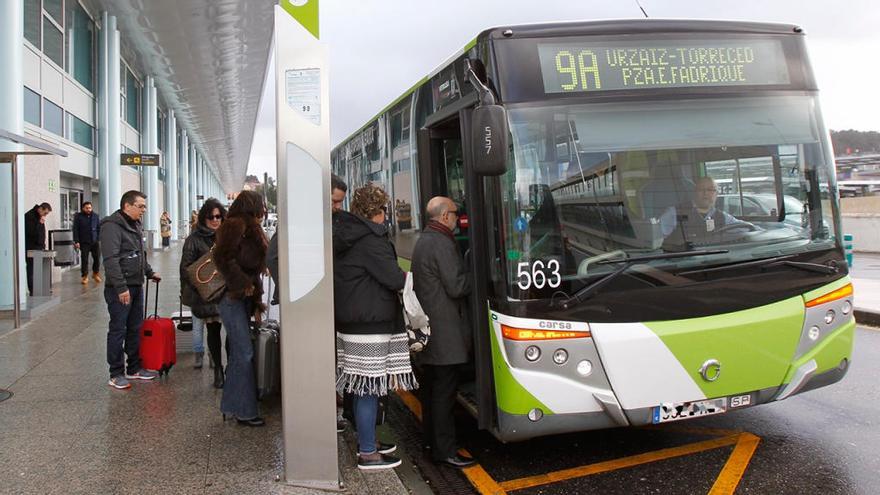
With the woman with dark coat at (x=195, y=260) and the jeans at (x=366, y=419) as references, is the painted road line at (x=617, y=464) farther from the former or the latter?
the woman with dark coat at (x=195, y=260)

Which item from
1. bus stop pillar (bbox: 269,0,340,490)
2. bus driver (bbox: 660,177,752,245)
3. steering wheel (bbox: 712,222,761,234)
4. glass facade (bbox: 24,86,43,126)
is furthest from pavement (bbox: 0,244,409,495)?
glass facade (bbox: 24,86,43,126)

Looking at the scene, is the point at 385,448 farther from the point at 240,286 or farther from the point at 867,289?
the point at 867,289

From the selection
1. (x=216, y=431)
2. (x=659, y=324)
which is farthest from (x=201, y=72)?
(x=659, y=324)

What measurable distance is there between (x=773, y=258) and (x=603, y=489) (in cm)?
172

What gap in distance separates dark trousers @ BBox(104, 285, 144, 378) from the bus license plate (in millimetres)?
4516

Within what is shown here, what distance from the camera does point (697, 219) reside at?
402 cm

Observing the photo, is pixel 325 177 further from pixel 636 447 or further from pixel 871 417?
pixel 871 417

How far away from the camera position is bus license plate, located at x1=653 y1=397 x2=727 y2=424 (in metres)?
3.89

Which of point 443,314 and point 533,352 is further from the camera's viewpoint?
point 443,314

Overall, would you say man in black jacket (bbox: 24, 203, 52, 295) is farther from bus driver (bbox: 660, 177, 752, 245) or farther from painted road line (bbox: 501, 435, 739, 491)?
bus driver (bbox: 660, 177, 752, 245)

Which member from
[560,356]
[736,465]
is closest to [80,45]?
[560,356]

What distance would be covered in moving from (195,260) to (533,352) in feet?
10.7

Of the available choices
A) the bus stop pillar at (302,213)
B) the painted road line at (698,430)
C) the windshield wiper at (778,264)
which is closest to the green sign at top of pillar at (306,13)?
the bus stop pillar at (302,213)

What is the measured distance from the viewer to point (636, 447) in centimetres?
473
